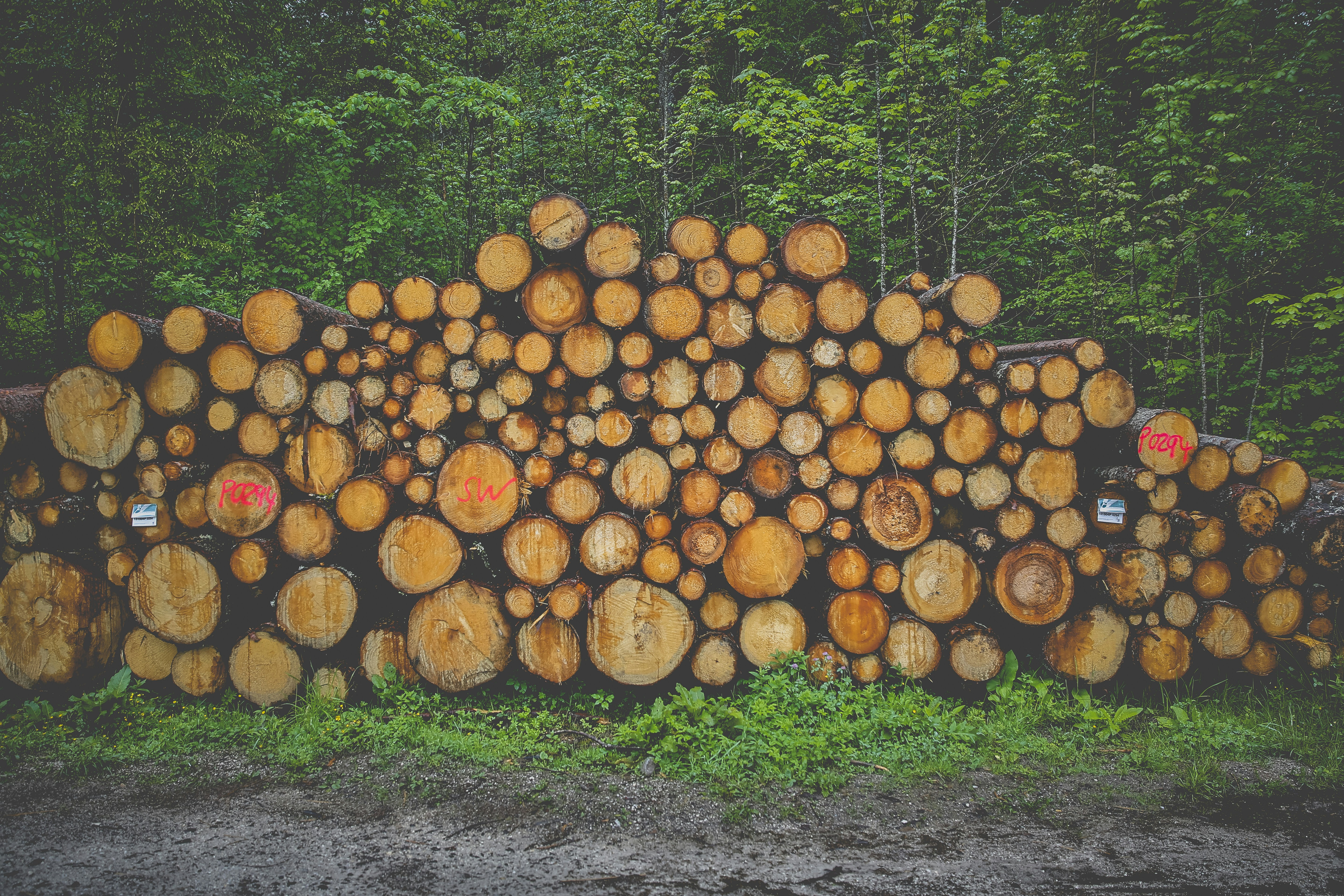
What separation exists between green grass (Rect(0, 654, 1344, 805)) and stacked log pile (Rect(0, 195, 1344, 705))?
0.65 feet

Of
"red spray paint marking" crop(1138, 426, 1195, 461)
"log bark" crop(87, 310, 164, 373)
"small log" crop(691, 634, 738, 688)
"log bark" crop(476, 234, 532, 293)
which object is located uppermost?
"log bark" crop(476, 234, 532, 293)

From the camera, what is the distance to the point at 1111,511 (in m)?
3.86

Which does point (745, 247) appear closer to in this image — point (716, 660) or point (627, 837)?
point (716, 660)

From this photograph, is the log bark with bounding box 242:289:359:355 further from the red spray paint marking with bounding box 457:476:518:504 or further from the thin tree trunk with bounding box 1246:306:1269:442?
the thin tree trunk with bounding box 1246:306:1269:442

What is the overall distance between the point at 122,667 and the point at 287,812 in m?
2.18

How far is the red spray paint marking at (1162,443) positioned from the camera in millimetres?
3791

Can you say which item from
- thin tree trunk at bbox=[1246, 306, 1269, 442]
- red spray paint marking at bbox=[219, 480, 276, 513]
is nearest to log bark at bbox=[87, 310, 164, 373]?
red spray paint marking at bbox=[219, 480, 276, 513]

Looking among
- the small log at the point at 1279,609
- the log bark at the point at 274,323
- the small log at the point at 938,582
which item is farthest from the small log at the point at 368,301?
the small log at the point at 1279,609

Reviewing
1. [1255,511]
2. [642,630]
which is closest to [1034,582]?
[1255,511]

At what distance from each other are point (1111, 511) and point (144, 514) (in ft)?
20.2

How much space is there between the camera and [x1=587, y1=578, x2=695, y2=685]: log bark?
3.61 m

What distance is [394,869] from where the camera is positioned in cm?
236

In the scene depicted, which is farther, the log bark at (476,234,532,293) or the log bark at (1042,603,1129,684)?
the log bark at (1042,603,1129,684)

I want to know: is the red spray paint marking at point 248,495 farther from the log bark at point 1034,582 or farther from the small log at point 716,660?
the log bark at point 1034,582
